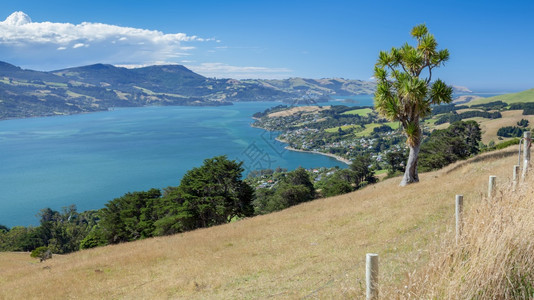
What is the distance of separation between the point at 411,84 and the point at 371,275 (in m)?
17.7

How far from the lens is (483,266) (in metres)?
3.78

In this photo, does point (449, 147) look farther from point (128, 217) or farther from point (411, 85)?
point (128, 217)

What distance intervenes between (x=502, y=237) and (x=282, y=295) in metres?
5.18

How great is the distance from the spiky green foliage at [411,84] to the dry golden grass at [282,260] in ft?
15.7

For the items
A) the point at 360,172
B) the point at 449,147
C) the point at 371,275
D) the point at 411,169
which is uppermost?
the point at 371,275

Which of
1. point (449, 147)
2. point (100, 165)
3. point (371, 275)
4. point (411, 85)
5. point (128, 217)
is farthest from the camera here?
point (100, 165)

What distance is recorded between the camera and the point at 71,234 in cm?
7094

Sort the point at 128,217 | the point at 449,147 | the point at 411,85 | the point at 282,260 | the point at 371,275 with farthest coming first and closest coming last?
1. the point at 449,147
2. the point at 128,217
3. the point at 411,85
4. the point at 282,260
5. the point at 371,275

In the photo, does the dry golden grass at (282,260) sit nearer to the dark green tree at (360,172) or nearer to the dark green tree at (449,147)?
the dark green tree at (449,147)

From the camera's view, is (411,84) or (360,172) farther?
(360,172)

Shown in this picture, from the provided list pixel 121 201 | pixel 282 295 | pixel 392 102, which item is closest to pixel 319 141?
pixel 121 201

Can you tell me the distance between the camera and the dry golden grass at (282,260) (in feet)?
27.4

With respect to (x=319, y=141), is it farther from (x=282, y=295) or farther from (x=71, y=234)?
(x=282, y=295)

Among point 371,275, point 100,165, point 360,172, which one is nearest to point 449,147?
point 360,172
